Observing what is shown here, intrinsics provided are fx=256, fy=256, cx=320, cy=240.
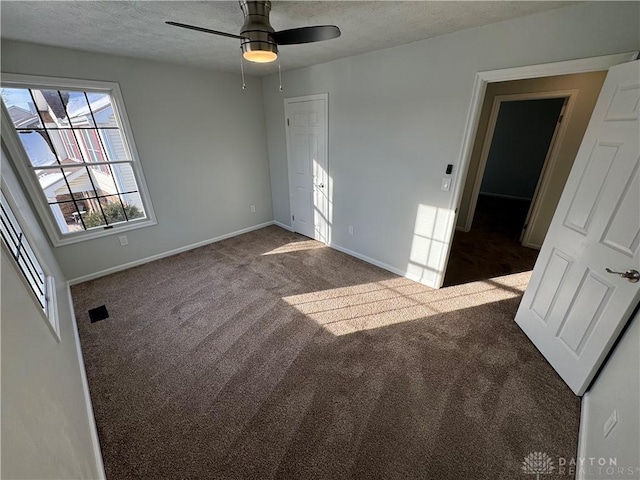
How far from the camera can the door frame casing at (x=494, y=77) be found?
5.39 ft

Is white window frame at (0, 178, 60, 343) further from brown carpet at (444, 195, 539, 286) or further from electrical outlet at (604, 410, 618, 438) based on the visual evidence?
brown carpet at (444, 195, 539, 286)

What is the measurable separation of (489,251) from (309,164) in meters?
2.89

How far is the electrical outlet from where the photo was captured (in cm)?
124

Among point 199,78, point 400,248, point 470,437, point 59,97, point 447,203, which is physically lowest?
point 470,437

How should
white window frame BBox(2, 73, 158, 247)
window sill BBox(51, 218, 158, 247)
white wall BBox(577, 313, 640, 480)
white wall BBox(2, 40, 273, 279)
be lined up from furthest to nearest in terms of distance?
window sill BBox(51, 218, 158, 247), white wall BBox(2, 40, 273, 279), white window frame BBox(2, 73, 158, 247), white wall BBox(577, 313, 640, 480)

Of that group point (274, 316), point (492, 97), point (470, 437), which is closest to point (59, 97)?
point (274, 316)

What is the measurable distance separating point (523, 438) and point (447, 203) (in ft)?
6.09

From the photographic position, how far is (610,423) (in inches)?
49.9

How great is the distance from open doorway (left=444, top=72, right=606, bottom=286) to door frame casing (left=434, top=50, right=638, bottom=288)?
109 cm

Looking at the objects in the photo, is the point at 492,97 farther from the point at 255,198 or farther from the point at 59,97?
the point at 59,97

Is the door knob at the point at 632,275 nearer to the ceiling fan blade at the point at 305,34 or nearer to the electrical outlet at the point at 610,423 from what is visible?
the electrical outlet at the point at 610,423

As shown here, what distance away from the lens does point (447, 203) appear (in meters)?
2.55

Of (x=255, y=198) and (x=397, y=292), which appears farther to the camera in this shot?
(x=255, y=198)

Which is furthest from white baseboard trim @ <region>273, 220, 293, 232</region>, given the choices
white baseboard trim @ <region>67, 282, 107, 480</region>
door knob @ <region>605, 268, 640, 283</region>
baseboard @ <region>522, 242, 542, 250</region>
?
door knob @ <region>605, 268, 640, 283</region>
